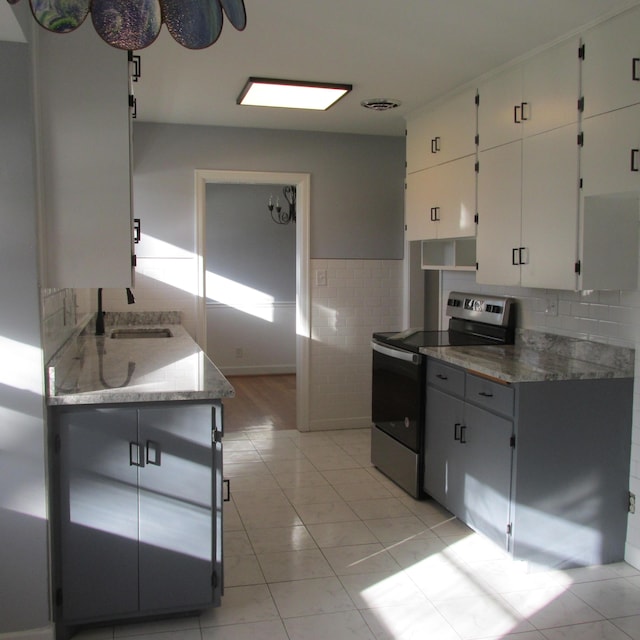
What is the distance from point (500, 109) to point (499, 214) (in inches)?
21.6

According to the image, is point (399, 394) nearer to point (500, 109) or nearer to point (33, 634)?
point (500, 109)

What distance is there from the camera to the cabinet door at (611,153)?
276cm

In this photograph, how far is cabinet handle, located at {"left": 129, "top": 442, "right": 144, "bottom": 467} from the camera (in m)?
2.48

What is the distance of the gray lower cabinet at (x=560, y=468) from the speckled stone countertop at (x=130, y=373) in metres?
1.28

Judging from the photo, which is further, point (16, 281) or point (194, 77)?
point (194, 77)

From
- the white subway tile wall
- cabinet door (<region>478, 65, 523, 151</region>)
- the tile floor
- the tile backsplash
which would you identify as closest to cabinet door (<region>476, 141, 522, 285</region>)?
cabinet door (<region>478, 65, 523, 151</region>)

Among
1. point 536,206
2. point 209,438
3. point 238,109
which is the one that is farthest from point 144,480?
point 238,109

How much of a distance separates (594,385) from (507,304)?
1.02 meters

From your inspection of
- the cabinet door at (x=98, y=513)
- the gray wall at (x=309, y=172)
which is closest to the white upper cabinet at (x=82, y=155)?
the cabinet door at (x=98, y=513)

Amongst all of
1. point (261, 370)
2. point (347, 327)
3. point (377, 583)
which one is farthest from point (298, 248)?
point (377, 583)

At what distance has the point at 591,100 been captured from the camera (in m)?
2.99

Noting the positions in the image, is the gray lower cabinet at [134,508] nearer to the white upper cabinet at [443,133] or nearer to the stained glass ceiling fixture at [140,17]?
the stained glass ceiling fixture at [140,17]

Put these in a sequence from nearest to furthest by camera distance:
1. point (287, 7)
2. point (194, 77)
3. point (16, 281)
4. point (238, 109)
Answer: point (16, 281), point (287, 7), point (194, 77), point (238, 109)

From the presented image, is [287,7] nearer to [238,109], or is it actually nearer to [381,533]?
[238,109]
